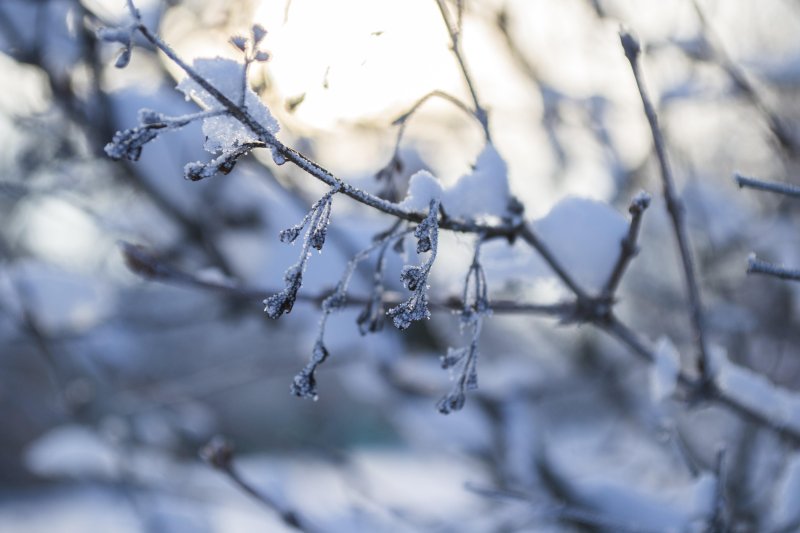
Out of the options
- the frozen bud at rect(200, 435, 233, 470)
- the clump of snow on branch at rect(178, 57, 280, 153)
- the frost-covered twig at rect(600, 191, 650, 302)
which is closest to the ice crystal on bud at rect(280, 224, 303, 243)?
the clump of snow on branch at rect(178, 57, 280, 153)

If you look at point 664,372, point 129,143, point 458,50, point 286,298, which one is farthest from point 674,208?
point 129,143

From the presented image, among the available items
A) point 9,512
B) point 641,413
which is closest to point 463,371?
point 641,413

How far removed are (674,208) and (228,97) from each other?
0.71 meters

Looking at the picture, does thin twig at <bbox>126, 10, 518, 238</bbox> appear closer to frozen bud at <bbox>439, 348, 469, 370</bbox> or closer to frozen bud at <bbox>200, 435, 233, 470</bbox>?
frozen bud at <bbox>439, 348, 469, 370</bbox>

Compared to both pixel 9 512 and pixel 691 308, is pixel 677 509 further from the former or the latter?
pixel 9 512

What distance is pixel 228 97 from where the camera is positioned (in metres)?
0.65

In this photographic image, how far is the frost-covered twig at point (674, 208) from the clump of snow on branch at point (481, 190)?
0.22 meters

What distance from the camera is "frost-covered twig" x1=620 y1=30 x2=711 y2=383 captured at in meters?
0.84

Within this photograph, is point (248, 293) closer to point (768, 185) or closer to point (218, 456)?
point (218, 456)

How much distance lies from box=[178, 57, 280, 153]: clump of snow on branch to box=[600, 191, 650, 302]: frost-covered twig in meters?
0.51

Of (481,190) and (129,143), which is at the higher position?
(481,190)

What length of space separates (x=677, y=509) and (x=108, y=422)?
7.52ft

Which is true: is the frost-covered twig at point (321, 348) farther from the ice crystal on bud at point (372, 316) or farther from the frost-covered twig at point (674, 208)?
the frost-covered twig at point (674, 208)

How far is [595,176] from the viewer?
3326mm
